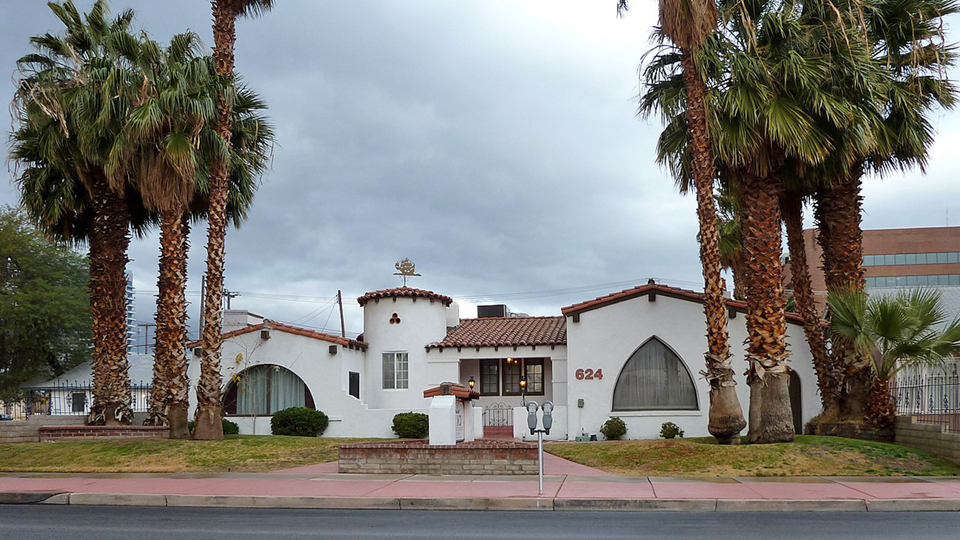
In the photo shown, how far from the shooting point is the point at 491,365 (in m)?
32.3

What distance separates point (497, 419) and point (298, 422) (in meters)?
6.66

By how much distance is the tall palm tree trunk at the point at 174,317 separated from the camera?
22.7 m

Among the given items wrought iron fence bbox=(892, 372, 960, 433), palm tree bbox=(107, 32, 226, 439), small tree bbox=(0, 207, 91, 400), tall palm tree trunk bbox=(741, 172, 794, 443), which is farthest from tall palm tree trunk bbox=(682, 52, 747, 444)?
small tree bbox=(0, 207, 91, 400)

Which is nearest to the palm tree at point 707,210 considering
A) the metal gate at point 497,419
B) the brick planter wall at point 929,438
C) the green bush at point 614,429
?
the brick planter wall at point 929,438

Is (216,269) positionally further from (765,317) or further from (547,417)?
(765,317)

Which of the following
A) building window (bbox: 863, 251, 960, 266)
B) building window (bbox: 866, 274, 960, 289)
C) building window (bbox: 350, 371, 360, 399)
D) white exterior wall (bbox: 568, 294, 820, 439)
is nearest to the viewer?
white exterior wall (bbox: 568, 294, 820, 439)

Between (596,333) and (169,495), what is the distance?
15.5 meters

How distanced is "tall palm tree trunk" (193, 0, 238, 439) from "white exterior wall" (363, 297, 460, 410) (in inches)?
333

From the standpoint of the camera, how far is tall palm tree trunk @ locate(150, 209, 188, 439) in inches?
894

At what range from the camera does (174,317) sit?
23.0m

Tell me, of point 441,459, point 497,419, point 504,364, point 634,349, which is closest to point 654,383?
point 634,349

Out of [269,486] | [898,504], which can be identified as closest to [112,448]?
[269,486]

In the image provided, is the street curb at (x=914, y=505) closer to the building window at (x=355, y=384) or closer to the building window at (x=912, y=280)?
the building window at (x=355, y=384)

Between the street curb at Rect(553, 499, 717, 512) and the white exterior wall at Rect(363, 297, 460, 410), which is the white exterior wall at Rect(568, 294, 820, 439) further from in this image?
the street curb at Rect(553, 499, 717, 512)
